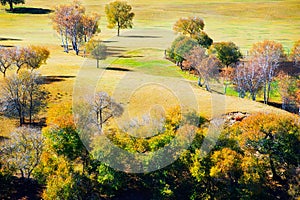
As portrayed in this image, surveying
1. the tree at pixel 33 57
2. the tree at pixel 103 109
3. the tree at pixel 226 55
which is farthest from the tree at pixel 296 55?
the tree at pixel 33 57

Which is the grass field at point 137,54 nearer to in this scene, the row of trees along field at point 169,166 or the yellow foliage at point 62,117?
the row of trees along field at point 169,166

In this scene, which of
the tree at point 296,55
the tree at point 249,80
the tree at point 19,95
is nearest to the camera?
the tree at point 19,95

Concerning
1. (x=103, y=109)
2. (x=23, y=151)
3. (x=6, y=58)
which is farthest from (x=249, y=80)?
(x=23, y=151)

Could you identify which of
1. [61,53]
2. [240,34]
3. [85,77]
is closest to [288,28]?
[240,34]

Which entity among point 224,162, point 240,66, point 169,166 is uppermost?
point 240,66

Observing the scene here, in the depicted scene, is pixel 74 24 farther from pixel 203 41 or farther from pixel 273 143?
pixel 273 143

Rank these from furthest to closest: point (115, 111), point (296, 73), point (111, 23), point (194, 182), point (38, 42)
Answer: point (111, 23)
point (38, 42)
point (296, 73)
point (115, 111)
point (194, 182)

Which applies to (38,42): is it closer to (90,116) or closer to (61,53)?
(61,53)

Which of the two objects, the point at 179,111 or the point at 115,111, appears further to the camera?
the point at 115,111
